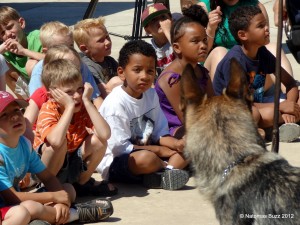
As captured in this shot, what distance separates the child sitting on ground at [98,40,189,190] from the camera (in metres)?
6.28

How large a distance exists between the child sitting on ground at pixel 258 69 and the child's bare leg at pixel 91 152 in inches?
76.1

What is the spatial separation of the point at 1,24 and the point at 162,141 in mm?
2090

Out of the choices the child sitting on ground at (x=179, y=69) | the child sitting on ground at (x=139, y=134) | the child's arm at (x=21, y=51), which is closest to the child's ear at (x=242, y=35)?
the child sitting on ground at (x=179, y=69)

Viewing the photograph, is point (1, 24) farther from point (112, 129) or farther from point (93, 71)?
point (112, 129)

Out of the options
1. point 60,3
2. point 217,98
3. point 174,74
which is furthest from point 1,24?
point 60,3

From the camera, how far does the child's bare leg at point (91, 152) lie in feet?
19.4

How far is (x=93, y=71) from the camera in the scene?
25.1 ft

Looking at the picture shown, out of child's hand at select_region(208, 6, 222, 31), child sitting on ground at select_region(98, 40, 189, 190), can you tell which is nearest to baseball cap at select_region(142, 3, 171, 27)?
child's hand at select_region(208, 6, 222, 31)

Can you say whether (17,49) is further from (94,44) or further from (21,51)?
(94,44)

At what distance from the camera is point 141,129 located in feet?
21.6

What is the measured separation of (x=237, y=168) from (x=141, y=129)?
102 inches

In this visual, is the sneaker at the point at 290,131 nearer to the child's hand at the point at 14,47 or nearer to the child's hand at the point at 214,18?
the child's hand at the point at 214,18

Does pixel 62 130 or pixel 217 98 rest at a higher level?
pixel 217 98

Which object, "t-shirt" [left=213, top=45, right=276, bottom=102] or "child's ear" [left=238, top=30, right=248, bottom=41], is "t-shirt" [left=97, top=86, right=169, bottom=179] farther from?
"child's ear" [left=238, top=30, right=248, bottom=41]
